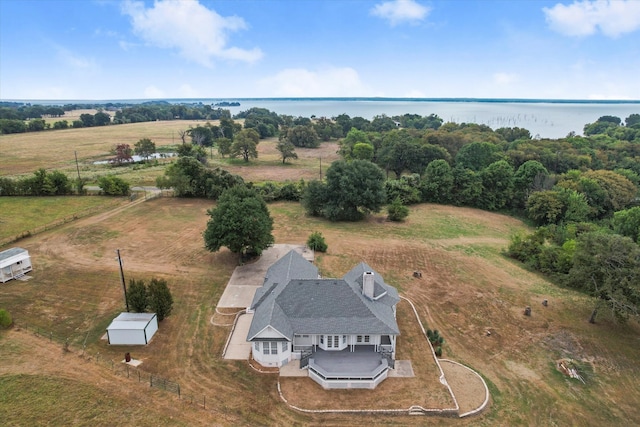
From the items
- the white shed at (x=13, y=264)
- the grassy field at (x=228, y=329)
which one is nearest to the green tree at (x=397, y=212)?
the grassy field at (x=228, y=329)

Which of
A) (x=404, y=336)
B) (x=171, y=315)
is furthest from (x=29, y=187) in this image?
(x=404, y=336)

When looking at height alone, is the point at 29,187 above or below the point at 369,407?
above

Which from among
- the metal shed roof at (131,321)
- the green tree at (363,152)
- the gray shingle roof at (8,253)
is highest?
the green tree at (363,152)

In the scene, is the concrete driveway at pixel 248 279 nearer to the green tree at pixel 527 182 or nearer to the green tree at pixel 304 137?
the green tree at pixel 527 182

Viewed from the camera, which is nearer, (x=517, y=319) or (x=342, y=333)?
(x=342, y=333)

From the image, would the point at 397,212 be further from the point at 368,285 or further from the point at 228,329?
the point at 228,329

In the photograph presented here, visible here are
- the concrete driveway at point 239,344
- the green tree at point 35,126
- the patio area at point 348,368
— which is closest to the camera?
the patio area at point 348,368

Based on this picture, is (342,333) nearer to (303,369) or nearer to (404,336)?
(303,369)

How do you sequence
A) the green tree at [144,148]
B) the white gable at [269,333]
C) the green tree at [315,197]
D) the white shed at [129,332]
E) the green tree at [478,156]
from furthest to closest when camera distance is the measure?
1. the green tree at [144,148]
2. the green tree at [478,156]
3. the green tree at [315,197]
4. the white shed at [129,332]
5. the white gable at [269,333]
